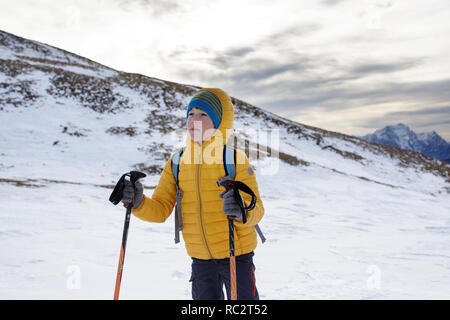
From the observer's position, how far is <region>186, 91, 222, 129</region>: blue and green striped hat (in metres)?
2.64

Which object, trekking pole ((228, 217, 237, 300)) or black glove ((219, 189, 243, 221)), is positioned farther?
trekking pole ((228, 217, 237, 300))

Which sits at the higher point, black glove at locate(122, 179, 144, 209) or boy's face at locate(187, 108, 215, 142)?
boy's face at locate(187, 108, 215, 142)

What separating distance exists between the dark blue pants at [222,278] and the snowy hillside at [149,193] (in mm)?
2104

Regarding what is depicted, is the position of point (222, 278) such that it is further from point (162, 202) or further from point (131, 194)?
point (131, 194)

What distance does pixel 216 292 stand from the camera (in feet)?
8.34

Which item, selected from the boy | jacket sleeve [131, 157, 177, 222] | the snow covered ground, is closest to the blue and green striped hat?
the boy

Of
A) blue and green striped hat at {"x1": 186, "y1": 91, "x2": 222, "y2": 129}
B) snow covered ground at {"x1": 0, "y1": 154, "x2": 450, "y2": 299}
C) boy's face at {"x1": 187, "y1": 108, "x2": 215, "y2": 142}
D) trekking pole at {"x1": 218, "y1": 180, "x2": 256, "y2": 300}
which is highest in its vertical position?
blue and green striped hat at {"x1": 186, "y1": 91, "x2": 222, "y2": 129}

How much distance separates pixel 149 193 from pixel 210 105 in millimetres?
10519

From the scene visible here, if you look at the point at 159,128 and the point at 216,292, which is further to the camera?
the point at 159,128

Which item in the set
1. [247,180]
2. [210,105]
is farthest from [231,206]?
[210,105]

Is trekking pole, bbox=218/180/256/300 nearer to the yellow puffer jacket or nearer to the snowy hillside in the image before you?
the yellow puffer jacket

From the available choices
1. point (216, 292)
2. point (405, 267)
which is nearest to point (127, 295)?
point (216, 292)

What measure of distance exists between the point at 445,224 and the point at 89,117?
24.2m

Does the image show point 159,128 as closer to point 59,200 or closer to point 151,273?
point 59,200
